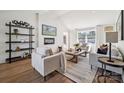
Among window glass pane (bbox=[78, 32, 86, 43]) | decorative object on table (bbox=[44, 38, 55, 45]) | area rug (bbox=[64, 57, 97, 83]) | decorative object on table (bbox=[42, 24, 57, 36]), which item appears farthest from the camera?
window glass pane (bbox=[78, 32, 86, 43])

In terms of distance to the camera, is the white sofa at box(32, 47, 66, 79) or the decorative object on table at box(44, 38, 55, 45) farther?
the decorative object on table at box(44, 38, 55, 45)

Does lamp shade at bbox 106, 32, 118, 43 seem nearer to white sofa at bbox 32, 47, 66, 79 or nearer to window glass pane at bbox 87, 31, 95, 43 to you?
white sofa at bbox 32, 47, 66, 79

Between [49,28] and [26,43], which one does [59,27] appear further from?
[26,43]

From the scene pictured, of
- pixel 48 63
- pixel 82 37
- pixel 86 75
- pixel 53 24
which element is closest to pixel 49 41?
pixel 53 24

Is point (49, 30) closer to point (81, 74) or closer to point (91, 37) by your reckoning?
point (91, 37)

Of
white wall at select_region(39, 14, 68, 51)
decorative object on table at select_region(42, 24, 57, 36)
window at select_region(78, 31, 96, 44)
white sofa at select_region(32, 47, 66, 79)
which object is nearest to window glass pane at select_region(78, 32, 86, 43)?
window at select_region(78, 31, 96, 44)

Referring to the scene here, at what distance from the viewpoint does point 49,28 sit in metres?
5.81

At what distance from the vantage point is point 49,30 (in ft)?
19.0

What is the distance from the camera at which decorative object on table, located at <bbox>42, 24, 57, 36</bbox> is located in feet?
17.9

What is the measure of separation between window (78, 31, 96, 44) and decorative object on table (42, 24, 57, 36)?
247 cm

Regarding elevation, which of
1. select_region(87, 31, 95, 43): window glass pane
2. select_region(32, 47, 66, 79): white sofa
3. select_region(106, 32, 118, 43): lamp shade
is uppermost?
select_region(87, 31, 95, 43): window glass pane

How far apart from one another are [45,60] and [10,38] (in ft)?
8.38

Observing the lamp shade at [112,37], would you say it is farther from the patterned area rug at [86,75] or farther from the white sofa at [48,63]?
the white sofa at [48,63]
